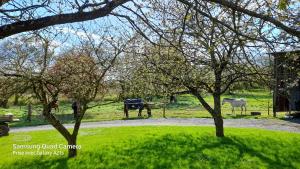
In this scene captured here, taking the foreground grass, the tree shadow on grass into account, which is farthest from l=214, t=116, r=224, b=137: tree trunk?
the tree shadow on grass

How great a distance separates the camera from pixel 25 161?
52.3 feet

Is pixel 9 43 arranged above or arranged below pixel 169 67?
above

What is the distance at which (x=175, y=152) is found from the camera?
16.1m

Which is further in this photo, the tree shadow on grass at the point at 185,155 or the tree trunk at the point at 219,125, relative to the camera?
the tree trunk at the point at 219,125

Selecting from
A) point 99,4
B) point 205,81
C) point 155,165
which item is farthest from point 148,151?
point 99,4

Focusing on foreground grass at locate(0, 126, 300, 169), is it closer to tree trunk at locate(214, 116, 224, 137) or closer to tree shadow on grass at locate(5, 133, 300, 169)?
tree shadow on grass at locate(5, 133, 300, 169)

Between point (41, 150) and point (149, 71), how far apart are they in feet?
19.4

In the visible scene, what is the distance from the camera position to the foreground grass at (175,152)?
Result: 14.5 meters

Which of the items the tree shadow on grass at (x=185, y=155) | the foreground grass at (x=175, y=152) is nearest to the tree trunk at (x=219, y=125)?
the foreground grass at (x=175, y=152)

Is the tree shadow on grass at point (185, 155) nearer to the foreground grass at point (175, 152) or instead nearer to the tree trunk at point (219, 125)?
the foreground grass at point (175, 152)

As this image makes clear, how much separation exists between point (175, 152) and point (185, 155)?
0.63m

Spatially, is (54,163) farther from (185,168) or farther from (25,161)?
(185,168)

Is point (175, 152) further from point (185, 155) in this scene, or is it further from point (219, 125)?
point (219, 125)

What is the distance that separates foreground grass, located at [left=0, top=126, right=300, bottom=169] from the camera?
14539mm
